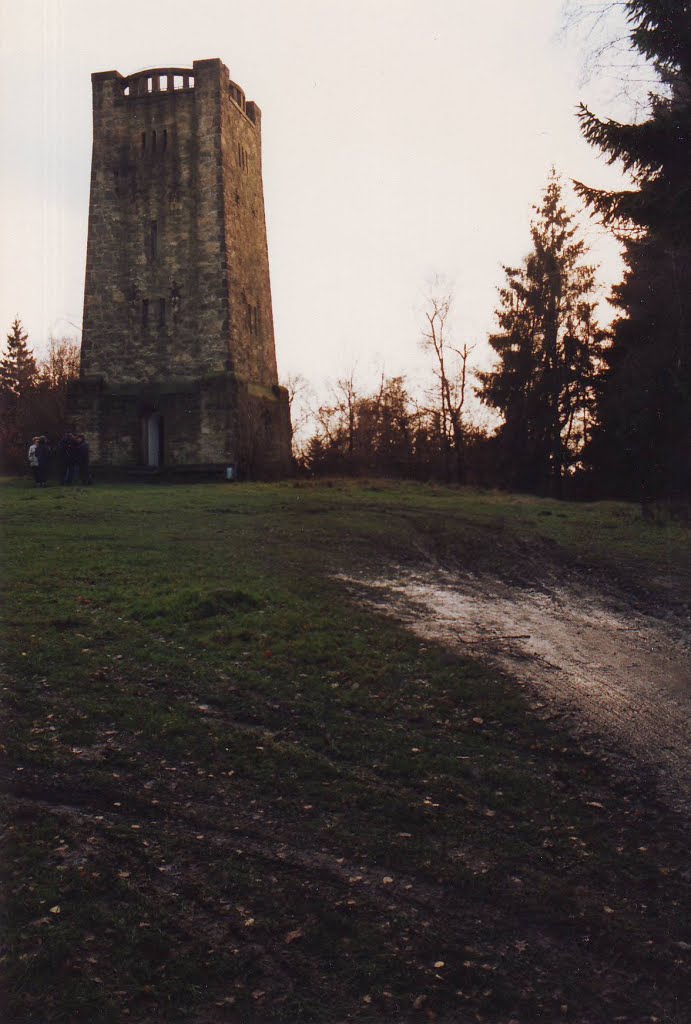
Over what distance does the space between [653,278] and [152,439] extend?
2089cm

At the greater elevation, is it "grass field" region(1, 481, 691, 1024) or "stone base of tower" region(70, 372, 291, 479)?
"stone base of tower" region(70, 372, 291, 479)

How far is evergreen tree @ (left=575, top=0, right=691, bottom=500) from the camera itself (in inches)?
470

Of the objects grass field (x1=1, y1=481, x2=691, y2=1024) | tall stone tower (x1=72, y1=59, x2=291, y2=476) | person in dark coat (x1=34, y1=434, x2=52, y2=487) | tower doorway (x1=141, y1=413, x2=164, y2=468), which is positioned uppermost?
tall stone tower (x1=72, y1=59, x2=291, y2=476)

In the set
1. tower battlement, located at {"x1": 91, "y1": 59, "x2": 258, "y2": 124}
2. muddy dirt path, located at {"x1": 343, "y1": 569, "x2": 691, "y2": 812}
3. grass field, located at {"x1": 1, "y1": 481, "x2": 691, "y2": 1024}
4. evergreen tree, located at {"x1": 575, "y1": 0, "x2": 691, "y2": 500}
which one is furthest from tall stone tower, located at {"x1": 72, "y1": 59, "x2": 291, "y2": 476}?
grass field, located at {"x1": 1, "y1": 481, "x2": 691, "y2": 1024}

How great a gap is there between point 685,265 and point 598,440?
1452cm

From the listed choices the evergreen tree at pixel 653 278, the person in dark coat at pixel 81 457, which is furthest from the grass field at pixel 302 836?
the person in dark coat at pixel 81 457

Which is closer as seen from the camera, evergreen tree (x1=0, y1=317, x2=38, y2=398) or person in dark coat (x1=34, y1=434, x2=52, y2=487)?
person in dark coat (x1=34, y1=434, x2=52, y2=487)

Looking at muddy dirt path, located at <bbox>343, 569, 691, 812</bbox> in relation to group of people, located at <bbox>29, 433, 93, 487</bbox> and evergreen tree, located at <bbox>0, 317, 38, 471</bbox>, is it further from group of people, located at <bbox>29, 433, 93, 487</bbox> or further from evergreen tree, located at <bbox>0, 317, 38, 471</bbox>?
evergreen tree, located at <bbox>0, 317, 38, 471</bbox>

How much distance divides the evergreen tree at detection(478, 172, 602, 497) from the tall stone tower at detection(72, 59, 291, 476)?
Answer: 11568 mm

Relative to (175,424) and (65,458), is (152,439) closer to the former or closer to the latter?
(175,424)

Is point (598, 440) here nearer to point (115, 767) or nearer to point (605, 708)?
point (605, 708)

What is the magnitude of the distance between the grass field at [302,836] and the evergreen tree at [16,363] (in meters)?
68.9

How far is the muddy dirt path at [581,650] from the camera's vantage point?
24.4 ft

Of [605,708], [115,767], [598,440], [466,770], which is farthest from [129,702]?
[598,440]
